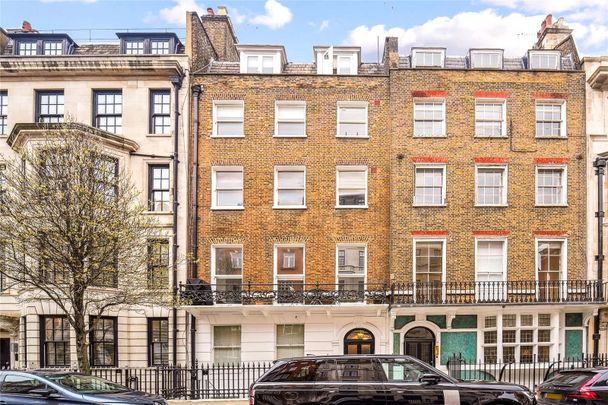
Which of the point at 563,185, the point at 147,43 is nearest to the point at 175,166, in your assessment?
the point at 147,43

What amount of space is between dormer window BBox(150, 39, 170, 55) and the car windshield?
1432cm

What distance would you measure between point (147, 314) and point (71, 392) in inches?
325

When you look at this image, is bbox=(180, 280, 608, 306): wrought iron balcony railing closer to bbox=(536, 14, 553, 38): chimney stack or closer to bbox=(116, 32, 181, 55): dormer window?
bbox=(116, 32, 181, 55): dormer window

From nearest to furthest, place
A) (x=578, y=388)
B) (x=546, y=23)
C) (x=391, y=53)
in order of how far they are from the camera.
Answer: (x=578, y=388) → (x=391, y=53) → (x=546, y=23)

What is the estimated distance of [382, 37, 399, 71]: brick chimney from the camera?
19809 mm

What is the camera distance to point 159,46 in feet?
70.1

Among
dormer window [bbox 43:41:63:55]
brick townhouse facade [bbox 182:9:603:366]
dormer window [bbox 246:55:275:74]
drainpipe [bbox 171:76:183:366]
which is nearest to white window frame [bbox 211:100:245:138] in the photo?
brick townhouse facade [bbox 182:9:603:366]

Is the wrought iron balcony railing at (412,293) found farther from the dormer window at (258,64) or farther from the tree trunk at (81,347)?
the dormer window at (258,64)

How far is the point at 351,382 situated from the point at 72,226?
7803 mm

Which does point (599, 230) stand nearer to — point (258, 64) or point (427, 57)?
point (427, 57)

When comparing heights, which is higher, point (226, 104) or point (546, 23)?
point (546, 23)

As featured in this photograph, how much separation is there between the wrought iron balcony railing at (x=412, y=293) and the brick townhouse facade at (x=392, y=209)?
67 mm

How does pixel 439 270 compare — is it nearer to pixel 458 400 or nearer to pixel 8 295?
pixel 458 400

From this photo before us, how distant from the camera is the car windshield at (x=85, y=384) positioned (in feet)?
34.2
